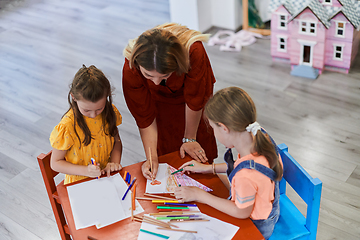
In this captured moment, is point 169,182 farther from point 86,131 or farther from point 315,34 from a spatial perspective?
point 315,34

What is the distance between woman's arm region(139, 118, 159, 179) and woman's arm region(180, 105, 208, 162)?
13cm

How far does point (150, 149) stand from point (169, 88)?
0.29m

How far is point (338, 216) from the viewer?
218 cm

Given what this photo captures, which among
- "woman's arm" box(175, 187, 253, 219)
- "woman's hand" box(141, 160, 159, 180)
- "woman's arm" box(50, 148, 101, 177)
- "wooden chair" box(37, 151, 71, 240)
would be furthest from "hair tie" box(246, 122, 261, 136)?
"wooden chair" box(37, 151, 71, 240)

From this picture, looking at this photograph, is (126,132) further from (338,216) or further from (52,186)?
(338,216)

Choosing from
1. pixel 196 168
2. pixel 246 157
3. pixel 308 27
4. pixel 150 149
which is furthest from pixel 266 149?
pixel 308 27

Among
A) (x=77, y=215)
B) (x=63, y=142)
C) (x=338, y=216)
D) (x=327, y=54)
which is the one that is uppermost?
(x=63, y=142)

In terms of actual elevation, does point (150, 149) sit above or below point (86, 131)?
below

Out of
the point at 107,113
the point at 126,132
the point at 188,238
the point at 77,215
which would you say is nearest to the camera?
the point at 188,238

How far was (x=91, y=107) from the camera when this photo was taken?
1.59 meters

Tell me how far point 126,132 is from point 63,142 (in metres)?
1.39

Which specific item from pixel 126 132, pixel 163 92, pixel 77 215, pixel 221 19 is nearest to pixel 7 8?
pixel 221 19

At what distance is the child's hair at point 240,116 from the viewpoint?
4.24ft

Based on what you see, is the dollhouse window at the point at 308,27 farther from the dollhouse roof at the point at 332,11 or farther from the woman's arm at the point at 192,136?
the woman's arm at the point at 192,136
